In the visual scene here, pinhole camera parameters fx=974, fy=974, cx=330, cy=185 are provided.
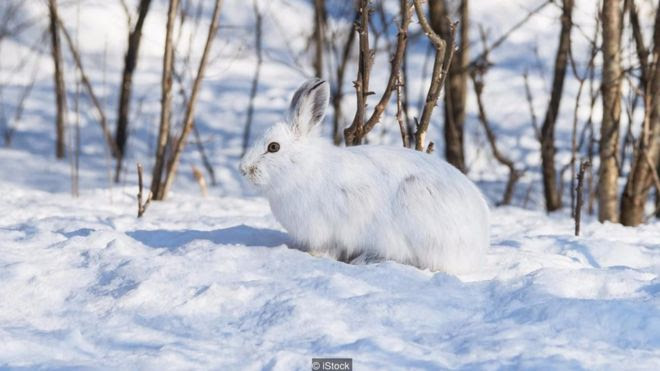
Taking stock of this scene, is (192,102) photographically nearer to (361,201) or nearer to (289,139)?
(289,139)

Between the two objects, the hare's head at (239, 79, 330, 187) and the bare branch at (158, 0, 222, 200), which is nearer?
the hare's head at (239, 79, 330, 187)

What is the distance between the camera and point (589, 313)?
3273 mm

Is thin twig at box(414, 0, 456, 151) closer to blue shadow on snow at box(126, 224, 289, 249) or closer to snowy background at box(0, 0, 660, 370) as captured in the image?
snowy background at box(0, 0, 660, 370)

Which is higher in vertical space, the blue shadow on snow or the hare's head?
the hare's head

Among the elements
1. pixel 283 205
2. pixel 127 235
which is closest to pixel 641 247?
pixel 283 205

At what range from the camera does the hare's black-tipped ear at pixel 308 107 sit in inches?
159

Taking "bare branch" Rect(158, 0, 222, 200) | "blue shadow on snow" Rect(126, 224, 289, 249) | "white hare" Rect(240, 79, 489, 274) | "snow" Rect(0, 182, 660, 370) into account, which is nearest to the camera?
"snow" Rect(0, 182, 660, 370)

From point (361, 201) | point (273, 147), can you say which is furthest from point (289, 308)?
point (273, 147)

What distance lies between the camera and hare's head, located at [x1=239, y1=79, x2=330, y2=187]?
4.01m

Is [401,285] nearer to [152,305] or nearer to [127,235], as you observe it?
[152,305]

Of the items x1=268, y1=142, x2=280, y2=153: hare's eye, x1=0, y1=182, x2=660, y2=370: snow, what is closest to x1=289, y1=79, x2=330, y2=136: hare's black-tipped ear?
x1=268, y1=142, x2=280, y2=153: hare's eye

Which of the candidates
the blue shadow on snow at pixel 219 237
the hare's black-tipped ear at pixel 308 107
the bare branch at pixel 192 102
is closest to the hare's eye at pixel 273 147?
the hare's black-tipped ear at pixel 308 107

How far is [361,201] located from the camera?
398cm

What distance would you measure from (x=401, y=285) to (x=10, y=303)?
142 centimetres
